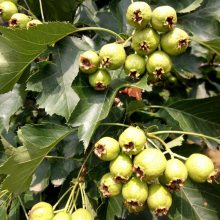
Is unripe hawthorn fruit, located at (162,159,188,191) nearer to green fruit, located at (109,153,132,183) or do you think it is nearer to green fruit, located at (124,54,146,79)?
green fruit, located at (109,153,132,183)

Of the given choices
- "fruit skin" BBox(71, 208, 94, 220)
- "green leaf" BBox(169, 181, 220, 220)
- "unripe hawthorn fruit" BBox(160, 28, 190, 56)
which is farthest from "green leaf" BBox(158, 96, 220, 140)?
"fruit skin" BBox(71, 208, 94, 220)

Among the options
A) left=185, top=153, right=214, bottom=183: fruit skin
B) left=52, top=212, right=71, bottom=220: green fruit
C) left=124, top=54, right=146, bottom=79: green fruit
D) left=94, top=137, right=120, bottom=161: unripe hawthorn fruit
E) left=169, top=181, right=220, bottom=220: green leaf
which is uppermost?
left=124, top=54, right=146, bottom=79: green fruit

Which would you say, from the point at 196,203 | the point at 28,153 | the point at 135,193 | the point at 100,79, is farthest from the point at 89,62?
the point at 196,203

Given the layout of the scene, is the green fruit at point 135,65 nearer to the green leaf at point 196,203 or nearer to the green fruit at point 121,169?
the green fruit at point 121,169

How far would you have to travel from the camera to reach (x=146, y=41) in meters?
1.85

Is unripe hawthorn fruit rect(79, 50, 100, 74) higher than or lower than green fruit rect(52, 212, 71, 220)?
higher

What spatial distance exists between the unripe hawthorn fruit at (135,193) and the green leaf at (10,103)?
0.78 meters

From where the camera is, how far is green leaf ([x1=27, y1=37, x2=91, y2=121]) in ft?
6.75

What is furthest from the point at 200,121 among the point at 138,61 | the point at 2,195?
the point at 2,195

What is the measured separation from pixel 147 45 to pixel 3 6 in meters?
0.80

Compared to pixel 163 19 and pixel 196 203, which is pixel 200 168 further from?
pixel 163 19

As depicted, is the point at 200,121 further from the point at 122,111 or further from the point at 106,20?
the point at 106,20

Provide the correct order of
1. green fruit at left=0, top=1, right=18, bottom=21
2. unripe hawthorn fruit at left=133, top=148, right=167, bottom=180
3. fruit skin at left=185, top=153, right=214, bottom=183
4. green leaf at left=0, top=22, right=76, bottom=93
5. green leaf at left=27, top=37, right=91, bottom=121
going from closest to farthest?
unripe hawthorn fruit at left=133, top=148, right=167, bottom=180 → fruit skin at left=185, top=153, right=214, bottom=183 → green leaf at left=0, top=22, right=76, bottom=93 → green leaf at left=27, top=37, right=91, bottom=121 → green fruit at left=0, top=1, right=18, bottom=21

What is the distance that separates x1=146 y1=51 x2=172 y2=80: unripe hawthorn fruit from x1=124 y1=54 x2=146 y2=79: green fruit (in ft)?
0.10
